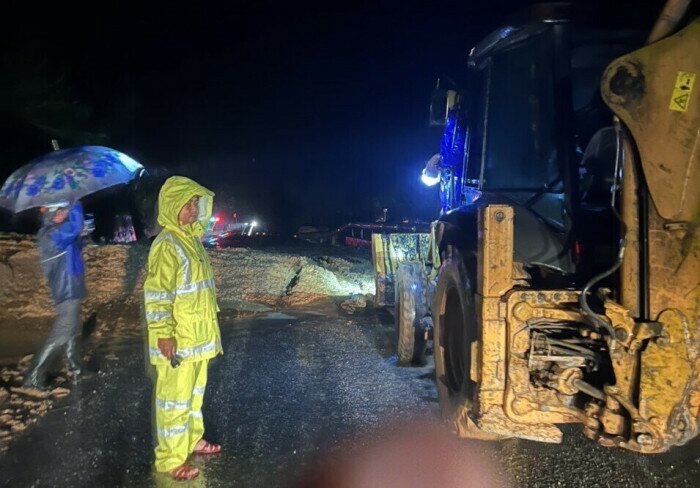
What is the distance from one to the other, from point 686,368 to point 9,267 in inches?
341

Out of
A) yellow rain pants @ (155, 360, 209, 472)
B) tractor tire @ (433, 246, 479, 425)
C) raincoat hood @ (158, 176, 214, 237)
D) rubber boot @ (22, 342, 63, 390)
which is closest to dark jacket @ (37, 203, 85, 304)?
rubber boot @ (22, 342, 63, 390)

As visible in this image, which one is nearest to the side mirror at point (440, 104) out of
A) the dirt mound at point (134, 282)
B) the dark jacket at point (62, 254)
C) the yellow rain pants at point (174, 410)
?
the yellow rain pants at point (174, 410)

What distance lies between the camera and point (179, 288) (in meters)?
3.58

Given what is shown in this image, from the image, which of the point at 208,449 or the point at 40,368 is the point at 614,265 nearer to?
the point at 208,449

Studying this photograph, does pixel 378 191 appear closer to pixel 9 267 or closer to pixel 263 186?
pixel 263 186

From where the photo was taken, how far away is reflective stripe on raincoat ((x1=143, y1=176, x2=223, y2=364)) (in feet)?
11.6

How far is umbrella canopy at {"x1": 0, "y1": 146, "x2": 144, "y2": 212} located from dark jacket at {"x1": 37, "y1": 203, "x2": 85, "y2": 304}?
215 millimetres

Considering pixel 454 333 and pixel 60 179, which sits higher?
pixel 60 179

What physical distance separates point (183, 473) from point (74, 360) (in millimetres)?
2497

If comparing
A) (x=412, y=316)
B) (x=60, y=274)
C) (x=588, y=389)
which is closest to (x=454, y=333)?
(x=588, y=389)

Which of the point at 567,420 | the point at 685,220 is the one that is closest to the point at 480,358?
the point at 567,420

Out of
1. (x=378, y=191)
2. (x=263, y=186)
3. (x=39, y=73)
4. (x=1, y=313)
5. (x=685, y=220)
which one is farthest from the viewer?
(x=378, y=191)

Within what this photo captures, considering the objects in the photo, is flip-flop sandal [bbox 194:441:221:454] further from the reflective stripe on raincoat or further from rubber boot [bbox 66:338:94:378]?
rubber boot [bbox 66:338:94:378]

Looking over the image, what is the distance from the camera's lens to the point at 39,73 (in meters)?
12.1
